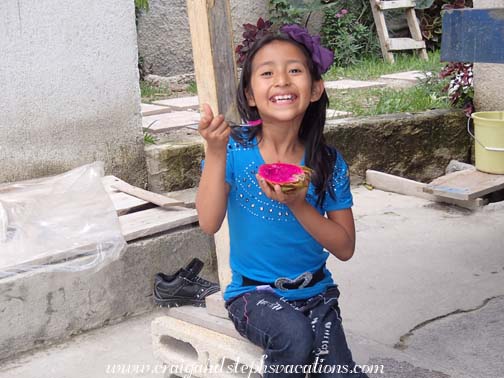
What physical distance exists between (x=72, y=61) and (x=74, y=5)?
0.90 ft

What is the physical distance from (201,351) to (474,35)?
49.6 inches

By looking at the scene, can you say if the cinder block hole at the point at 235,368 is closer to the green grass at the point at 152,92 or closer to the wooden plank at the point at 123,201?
the wooden plank at the point at 123,201

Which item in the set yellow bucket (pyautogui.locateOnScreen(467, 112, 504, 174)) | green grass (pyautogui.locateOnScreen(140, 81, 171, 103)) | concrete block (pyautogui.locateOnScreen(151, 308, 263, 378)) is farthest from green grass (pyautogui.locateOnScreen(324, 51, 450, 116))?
concrete block (pyautogui.locateOnScreen(151, 308, 263, 378))

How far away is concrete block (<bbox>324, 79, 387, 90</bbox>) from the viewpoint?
6465 mm

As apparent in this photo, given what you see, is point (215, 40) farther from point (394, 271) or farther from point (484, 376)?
point (394, 271)

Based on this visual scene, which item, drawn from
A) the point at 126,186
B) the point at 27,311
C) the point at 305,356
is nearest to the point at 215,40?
the point at 305,356

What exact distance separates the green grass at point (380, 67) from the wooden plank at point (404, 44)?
3.8 inches

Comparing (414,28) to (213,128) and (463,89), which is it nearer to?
(463,89)

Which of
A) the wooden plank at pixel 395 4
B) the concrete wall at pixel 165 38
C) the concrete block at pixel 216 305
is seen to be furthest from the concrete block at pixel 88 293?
the wooden plank at pixel 395 4

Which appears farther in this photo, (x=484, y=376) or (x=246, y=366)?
(x=484, y=376)

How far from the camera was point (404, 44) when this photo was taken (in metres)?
8.09

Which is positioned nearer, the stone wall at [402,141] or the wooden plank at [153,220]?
the wooden plank at [153,220]

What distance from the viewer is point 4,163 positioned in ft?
12.8

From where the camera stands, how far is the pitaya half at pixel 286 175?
6.92ft
